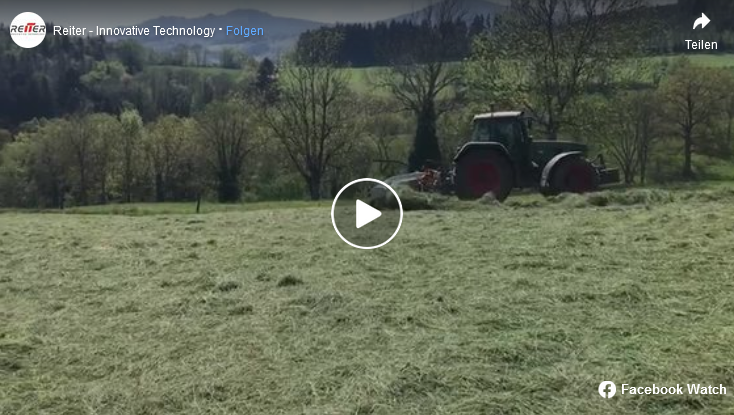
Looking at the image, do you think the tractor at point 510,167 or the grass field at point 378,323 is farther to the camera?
the tractor at point 510,167

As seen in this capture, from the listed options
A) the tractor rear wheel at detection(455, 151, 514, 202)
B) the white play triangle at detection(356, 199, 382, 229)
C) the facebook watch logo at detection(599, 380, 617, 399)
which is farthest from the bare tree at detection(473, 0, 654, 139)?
the facebook watch logo at detection(599, 380, 617, 399)

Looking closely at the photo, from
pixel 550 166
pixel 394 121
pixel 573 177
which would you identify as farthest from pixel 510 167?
pixel 394 121

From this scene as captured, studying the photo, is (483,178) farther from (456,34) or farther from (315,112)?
(315,112)

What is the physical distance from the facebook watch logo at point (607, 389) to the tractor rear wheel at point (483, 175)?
8.52 m

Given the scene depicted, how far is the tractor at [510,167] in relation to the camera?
11.2 meters

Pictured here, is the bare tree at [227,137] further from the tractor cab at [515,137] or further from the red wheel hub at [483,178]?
the red wheel hub at [483,178]

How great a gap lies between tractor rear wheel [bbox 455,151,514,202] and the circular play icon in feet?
5.23

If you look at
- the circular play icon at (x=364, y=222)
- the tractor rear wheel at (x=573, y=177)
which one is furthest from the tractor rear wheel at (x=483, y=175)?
the circular play icon at (x=364, y=222)

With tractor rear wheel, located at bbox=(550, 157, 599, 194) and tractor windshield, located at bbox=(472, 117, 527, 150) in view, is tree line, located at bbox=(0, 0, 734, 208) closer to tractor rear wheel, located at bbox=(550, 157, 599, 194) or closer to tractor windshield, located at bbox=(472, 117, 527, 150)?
tractor windshield, located at bbox=(472, 117, 527, 150)

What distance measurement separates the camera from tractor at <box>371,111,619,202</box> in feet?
36.7

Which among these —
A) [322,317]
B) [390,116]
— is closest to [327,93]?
[390,116]

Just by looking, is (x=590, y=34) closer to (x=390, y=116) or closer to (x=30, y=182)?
(x=390, y=116)

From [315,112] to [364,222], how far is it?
25.6m

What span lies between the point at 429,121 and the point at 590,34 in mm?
10318
